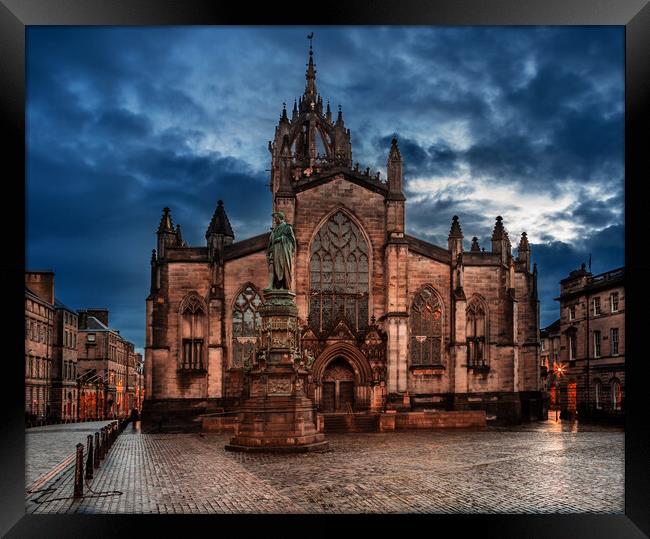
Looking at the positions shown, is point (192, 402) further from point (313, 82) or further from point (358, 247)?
point (313, 82)

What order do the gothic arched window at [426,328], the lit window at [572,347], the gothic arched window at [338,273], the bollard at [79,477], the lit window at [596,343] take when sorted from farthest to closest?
1. the lit window at [572,347]
2. the lit window at [596,343]
3. the gothic arched window at [426,328]
4. the gothic arched window at [338,273]
5. the bollard at [79,477]

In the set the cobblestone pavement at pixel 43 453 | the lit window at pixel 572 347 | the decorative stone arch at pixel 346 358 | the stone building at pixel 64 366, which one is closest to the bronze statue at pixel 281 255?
the cobblestone pavement at pixel 43 453

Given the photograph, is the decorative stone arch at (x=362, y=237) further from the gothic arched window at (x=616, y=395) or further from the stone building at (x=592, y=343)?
the gothic arched window at (x=616, y=395)

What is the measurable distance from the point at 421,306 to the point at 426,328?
125cm

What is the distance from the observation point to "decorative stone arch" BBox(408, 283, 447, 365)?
1578 inches

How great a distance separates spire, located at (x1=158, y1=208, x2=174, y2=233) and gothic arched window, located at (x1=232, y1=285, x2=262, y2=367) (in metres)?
5.48

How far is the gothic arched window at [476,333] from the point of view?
40344 mm

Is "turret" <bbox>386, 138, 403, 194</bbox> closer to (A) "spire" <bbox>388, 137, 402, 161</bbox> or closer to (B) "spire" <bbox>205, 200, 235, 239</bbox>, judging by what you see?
(A) "spire" <bbox>388, 137, 402, 161</bbox>

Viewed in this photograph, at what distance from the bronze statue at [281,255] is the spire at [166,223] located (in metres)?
16.6

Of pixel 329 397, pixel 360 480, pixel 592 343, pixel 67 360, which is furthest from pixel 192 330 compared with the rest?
pixel 67 360

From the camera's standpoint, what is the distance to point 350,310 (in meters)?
39.8

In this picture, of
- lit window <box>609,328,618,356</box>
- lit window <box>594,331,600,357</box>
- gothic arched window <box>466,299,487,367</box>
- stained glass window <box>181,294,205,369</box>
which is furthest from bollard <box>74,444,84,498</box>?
lit window <box>594,331,600,357</box>

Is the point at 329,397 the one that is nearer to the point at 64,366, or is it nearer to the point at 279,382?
the point at 279,382

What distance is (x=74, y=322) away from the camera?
70.9 metres
